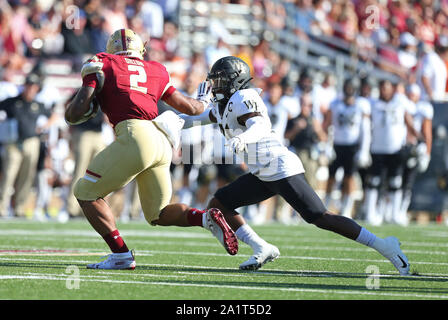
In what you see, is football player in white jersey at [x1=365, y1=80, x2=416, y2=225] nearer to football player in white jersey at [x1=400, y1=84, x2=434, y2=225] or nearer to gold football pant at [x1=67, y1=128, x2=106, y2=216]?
football player in white jersey at [x1=400, y1=84, x2=434, y2=225]

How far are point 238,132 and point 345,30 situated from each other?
38.0ft

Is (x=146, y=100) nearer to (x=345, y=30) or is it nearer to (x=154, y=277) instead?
(x=154, y=277)

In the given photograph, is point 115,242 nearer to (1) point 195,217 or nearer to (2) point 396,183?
(1) point 195,217

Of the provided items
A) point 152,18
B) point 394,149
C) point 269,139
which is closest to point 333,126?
point 394,149

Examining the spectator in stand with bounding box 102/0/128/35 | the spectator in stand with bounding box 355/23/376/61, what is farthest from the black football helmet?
the spectator in stand with bounding box 355/23/376/61

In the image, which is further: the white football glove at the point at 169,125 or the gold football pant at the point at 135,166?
the white football glove at the point at 169,125

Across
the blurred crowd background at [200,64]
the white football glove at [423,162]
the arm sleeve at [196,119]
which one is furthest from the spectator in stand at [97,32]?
the arm sleeve at [196,119]

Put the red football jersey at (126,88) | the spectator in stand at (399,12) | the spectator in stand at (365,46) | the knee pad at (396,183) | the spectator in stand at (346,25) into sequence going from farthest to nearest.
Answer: the spectator in stand at (399,12) < the spectator in stand at (346,25) < the spectator in stand at (365,46) < the knee pad at (396,183) < the red football jersey at (126,88)

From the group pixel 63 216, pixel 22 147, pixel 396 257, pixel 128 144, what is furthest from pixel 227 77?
pixel 22 147

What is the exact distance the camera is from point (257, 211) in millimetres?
13008

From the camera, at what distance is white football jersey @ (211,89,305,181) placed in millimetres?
5836

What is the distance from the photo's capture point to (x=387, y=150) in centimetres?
1280

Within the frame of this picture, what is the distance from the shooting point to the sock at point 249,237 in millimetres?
6121

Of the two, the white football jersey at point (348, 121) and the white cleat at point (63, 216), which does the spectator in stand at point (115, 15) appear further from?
the white football jersey at point (348, 121)
